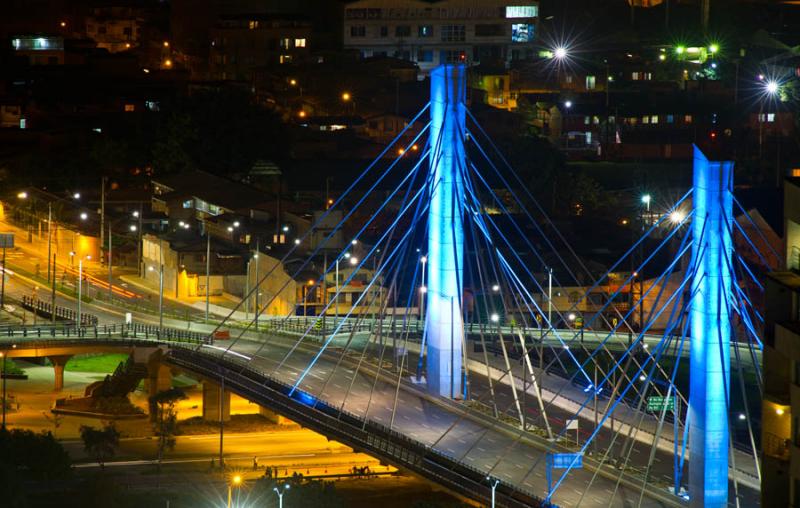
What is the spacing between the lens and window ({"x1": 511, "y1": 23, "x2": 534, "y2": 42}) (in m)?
115

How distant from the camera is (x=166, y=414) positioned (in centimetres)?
6303

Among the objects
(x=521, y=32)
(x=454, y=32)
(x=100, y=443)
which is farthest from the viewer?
(x=521, y=32)

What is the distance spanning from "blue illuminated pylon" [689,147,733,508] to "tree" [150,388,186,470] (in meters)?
19.3

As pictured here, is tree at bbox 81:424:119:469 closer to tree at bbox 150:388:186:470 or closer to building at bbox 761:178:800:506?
tree at bbox 150:388:186:470

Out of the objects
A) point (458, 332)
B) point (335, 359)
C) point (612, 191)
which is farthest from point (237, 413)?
point (612, 191)

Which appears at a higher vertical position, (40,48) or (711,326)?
(40,48)

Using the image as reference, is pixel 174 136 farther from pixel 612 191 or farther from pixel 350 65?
pixel 612 191

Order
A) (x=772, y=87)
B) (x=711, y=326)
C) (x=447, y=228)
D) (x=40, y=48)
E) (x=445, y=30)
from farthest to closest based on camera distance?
(x=40, y=48), (x=445, y=30), (x=772, y=87), (x=447, y=228), (x=711, y=326)

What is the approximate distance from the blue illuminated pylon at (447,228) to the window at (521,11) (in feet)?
190

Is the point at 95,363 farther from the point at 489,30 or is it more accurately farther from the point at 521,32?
the point at 521,32

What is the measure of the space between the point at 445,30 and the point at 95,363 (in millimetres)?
46662

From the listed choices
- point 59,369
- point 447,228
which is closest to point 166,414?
point 59,369

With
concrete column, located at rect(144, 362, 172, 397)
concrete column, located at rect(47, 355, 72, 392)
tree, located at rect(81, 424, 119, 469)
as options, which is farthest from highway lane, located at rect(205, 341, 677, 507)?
concrete column, located at rect(47, 355, 72, 392)

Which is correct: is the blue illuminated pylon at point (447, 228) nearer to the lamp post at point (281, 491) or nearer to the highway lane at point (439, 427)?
the highway lane at point (439, 427)
